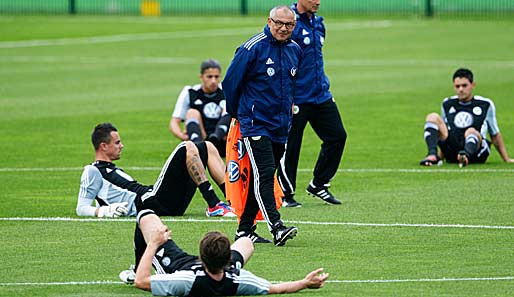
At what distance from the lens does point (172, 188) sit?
12.7 meters

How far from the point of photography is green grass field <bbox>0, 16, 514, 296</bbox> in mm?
10641

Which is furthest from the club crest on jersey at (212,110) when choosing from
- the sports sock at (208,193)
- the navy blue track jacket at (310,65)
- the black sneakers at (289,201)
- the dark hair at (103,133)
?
the dark hair at (103,133)

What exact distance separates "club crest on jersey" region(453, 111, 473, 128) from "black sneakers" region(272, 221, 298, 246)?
6.57 metres

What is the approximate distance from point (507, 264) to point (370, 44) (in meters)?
26.0

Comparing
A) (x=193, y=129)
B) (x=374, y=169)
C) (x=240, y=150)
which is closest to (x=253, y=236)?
(x=240, y=150)

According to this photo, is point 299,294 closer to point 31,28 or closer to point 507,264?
point 507,264

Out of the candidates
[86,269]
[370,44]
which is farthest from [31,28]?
[86,269]

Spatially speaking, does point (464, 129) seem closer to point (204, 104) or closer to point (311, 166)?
point (311, 166)

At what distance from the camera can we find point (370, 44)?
119ft

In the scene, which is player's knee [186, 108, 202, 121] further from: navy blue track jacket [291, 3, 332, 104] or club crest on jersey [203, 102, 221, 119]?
navy blue track jacket [291, 3, 332, 104]

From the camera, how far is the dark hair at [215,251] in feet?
29.0

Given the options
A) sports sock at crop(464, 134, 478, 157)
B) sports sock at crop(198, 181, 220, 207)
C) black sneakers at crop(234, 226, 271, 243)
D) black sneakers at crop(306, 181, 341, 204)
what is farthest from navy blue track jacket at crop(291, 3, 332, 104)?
sports sock at crop(464, 134, 478, 157)

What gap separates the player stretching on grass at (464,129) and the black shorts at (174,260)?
320 inches

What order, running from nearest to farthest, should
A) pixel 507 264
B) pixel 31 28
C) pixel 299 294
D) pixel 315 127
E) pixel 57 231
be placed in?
pixel 299 294
pixel 507 264
pixel 57 231
pixel 315 127
pixel 31 28
